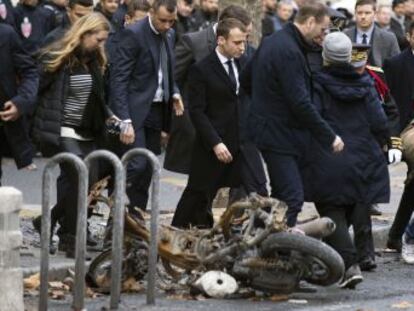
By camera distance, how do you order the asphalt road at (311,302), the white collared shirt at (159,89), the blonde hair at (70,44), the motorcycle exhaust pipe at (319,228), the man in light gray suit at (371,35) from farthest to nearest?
the man in light gray suit at (371,35) < the white collared shirt at (159,89) < the blonde hair at (70,44) < the motorcycle exhaust pipe at (319,228) < the asphalt road at (311,302)

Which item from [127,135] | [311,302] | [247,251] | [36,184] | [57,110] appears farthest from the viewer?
[36,184]

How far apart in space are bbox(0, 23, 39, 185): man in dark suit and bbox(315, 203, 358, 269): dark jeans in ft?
7.31

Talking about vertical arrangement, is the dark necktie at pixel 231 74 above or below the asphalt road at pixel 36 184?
above

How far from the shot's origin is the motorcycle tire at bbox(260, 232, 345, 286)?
1102 centimetres

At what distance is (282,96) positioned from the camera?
12242 millimetres

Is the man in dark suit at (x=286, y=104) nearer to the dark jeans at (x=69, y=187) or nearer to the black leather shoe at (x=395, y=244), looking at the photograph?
the dark jeans at (x=69, y=187)

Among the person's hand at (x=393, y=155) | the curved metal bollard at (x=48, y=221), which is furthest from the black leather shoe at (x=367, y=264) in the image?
the curved metal bollard at (x=48, y=221)

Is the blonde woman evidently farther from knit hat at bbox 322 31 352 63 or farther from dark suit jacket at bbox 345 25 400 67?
dark suit jacket at bbox 345 25 400 67

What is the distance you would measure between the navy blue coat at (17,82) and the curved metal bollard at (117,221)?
2.29m

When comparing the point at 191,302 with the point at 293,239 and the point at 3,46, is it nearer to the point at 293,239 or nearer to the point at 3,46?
the point at 293,239

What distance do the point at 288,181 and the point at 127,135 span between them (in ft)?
5.48

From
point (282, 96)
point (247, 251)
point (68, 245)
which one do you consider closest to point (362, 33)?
point (282, 96)

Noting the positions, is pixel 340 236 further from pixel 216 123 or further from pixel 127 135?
pixel 127 135

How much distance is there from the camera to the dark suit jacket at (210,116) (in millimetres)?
13203
